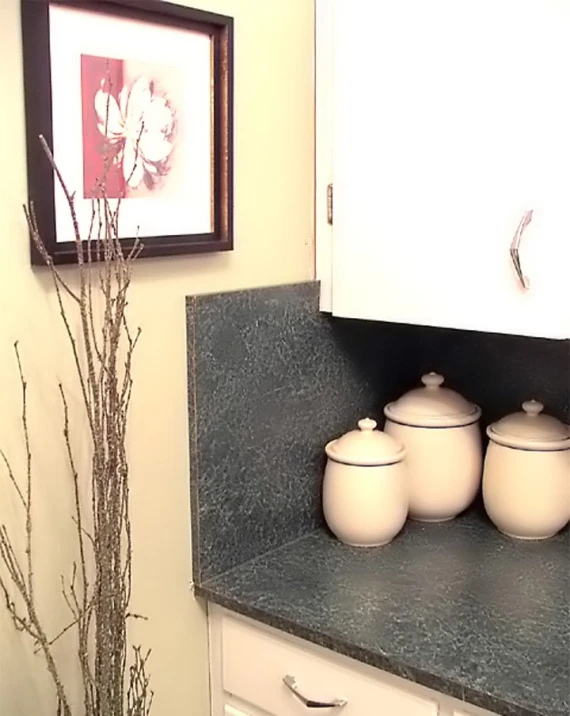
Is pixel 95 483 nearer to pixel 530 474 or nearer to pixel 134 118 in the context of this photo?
pixel 134 118

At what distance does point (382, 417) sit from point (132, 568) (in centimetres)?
70

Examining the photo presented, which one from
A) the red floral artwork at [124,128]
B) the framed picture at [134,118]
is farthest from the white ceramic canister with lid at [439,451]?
the red floral artwork at [124,128]

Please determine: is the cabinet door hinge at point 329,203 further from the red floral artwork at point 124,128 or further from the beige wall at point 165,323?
the red floral artwork at point 124,128

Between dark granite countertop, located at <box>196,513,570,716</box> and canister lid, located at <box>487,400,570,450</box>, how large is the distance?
193mm

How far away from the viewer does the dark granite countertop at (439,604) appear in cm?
139

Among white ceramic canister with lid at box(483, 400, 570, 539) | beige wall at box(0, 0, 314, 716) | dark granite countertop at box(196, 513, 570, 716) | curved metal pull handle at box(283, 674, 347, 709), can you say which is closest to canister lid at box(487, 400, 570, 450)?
white ceramic canister with lid at box(483, 400, 570, 539)

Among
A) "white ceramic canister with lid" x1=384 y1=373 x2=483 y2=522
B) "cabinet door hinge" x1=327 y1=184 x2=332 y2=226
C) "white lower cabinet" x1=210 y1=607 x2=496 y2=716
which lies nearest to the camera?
"white lower cabinet" x1=210 y1=607 x2=496 y2=716

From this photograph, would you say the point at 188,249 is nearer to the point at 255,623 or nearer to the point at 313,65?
the point at 313,65

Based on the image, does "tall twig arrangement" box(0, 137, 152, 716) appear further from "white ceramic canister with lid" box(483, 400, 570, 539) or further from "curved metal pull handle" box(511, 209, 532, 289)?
"white ceramic canister with lid" box(483, 400, 570, 539)

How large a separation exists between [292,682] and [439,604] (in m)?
0.27

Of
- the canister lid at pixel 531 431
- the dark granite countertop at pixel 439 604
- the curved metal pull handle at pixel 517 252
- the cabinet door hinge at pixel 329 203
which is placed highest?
the cabinet door hinge at pixel 329 203

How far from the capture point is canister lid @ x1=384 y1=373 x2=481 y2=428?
192 cm

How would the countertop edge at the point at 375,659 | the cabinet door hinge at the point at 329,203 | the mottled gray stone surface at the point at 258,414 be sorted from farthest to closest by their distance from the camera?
the cabinet door hinge at the point at 329,203, the mottled gray stone surface at the point at 258,414, the countertop edge at the point at 375,659

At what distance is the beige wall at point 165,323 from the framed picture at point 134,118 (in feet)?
0.10
